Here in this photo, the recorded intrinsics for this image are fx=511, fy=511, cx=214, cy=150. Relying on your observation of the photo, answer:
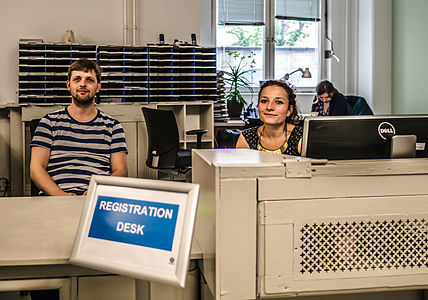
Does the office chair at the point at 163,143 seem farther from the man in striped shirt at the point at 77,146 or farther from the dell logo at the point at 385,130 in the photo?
the dell logo at the point at 385,130

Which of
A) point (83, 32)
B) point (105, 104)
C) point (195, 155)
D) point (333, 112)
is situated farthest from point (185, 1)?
point (195, 155)

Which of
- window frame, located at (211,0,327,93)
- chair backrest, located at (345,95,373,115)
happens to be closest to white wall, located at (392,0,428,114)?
chair backrest, located at (345,95,373,115)

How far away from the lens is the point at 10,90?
4.66 m

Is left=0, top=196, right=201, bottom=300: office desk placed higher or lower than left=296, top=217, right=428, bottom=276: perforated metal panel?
lower

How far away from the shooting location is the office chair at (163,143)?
4012 millimetres

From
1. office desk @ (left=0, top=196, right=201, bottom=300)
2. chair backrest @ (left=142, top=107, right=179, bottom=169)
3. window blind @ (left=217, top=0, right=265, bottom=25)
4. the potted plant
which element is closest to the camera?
office desk @ (left=0, top=196, right=201, bottom=300)

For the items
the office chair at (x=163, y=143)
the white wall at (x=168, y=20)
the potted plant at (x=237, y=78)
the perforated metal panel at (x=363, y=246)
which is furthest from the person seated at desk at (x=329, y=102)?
the perforated metal panel at (x=363, y=246)

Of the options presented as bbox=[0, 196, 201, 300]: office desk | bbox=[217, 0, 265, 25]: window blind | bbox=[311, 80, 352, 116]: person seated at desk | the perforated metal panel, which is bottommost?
bbox=[0, 196, 201, 300]: office desk

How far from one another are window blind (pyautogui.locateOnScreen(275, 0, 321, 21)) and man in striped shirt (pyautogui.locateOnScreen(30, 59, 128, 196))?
3.89 metres

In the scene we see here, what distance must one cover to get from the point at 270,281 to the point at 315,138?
0.41 m

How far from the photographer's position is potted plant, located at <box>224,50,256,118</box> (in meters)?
5.51

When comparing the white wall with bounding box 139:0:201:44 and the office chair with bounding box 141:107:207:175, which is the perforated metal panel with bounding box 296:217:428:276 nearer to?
the office chair with bounding box 141:107:207:175

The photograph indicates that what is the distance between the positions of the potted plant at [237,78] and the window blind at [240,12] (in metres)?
0.35

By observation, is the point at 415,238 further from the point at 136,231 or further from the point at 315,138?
the point at 136,231
